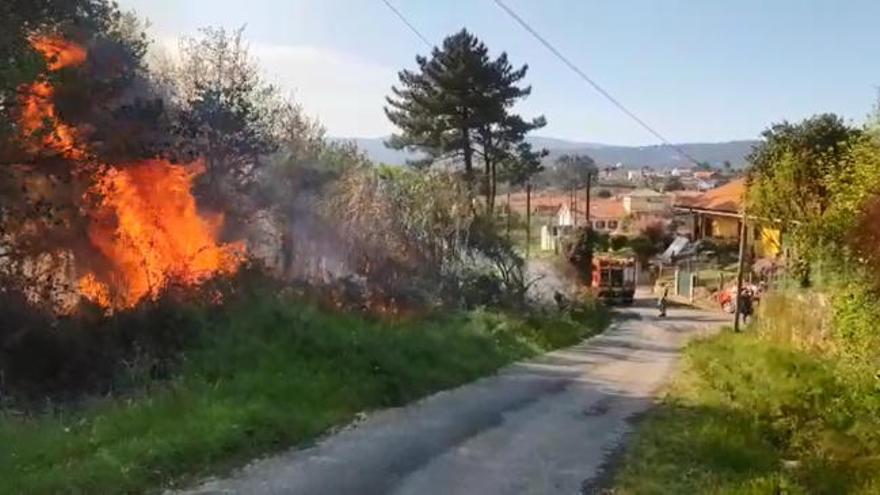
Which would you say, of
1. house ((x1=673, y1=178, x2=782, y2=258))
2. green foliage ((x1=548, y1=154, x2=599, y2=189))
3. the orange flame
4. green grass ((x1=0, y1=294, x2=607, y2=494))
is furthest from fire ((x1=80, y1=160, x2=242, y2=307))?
green foliage ((x1=548, y1=154, x2=599, y2=189))

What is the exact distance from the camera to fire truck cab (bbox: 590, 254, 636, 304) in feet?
157

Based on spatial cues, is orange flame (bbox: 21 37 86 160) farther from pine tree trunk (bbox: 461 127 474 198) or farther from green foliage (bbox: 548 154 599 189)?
green foliage (bbox: 548 154 599 189)

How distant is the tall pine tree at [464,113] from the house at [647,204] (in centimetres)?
3446

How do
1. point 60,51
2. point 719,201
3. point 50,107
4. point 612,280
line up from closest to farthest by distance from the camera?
point 50,107, point 60,51, point 612,280, point 719,201

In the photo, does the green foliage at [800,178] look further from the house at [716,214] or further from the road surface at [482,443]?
the house at [716,214]

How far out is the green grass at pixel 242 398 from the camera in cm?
1007

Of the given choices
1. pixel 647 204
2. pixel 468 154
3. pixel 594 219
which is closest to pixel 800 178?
pixel 468 154

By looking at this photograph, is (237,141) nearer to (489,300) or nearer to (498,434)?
(498,434)

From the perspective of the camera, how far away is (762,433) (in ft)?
49.0

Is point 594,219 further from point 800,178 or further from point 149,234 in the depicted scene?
point 149,234

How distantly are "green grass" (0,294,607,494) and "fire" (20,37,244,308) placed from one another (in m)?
1.49

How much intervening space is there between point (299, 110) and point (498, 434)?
14.3 meters

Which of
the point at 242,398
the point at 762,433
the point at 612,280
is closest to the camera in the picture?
the point at 242,398

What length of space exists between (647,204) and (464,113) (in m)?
45.7
